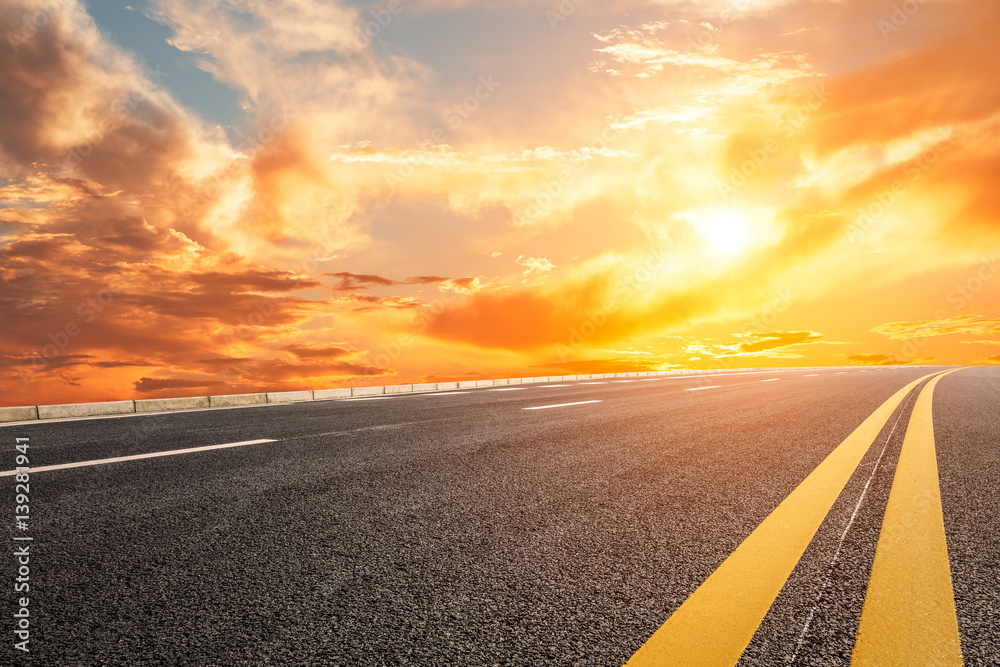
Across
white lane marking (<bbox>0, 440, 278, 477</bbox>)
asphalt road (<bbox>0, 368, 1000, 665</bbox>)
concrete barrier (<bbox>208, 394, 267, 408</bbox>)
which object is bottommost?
asphalt road (<bbox>0, 368, 1000, 665</bbox>)

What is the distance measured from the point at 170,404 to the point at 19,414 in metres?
2.30

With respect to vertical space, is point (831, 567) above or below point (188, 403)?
below

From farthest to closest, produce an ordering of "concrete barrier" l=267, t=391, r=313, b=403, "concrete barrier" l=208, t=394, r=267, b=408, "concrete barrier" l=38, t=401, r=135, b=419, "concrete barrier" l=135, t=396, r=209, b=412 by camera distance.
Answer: "concrete barrier" l=267, t=391, r=313, b=403 < "concrete barrier" l=208, t=394, r=267, b=408 < "concrete barrier" l=135, t=396, r=209, b=412 < "concrete barrier" l=38, t=401, r=135, b=419

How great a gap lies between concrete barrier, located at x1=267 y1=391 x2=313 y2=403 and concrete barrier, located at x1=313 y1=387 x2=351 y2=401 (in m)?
0.18

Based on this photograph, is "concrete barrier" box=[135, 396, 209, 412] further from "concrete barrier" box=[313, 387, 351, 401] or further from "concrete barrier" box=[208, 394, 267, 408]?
"concrete barrier" box=[313, 387, 351, 401]

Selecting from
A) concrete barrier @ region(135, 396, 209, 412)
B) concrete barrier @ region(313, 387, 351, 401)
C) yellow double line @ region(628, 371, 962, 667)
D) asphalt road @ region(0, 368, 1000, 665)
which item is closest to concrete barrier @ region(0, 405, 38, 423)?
concrete barrier @ region(135, 396, 209, 412)

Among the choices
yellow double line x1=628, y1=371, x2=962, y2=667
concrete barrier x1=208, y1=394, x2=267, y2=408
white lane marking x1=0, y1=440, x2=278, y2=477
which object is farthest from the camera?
concrete barrier x1=208, y1=394, x2=267, y2=408

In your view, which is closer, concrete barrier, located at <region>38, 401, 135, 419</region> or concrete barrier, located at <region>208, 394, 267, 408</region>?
concrete barrier, located at <region>38, 401, 135, 419</region>

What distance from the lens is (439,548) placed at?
8.73ft

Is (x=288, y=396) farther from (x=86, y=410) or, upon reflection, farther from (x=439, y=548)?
(x=439, y=548)

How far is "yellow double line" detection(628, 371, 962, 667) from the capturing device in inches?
69.2

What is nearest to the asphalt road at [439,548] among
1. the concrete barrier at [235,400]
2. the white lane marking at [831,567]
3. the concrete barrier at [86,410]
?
the white lane marking at [831,567]

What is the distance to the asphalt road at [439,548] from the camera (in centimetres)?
183

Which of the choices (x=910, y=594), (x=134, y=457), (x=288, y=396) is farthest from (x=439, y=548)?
(x=288, y=396)
